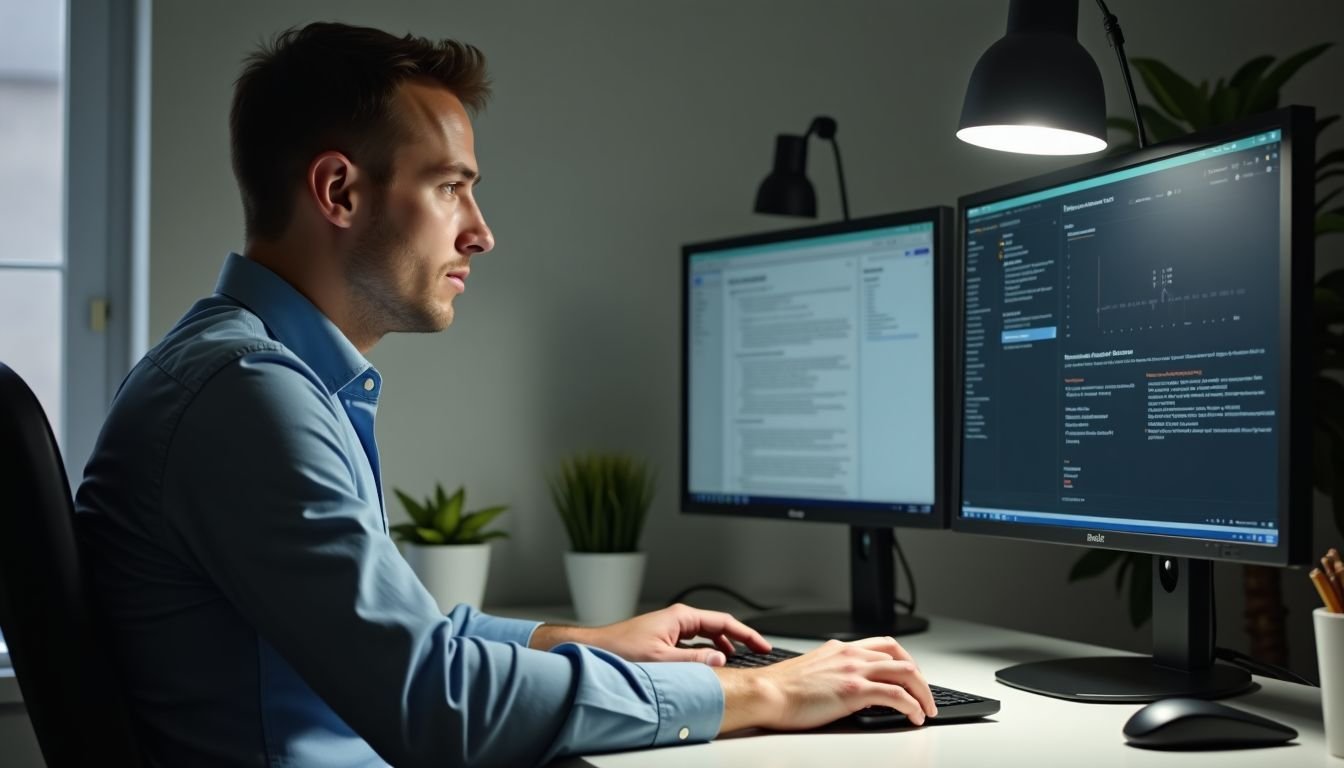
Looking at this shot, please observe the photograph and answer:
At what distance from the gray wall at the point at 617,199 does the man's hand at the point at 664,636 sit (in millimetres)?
723

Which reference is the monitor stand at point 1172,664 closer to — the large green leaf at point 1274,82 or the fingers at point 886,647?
the fingers at point 886,647

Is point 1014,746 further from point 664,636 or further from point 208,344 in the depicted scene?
point 208,344

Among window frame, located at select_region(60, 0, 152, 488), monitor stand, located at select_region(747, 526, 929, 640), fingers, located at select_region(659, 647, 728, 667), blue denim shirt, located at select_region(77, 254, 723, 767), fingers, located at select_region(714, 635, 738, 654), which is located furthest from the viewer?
window frame, located at select_region(60, 0, 152, 488)

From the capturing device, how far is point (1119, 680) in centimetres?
124

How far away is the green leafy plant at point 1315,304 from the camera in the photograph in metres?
2.20

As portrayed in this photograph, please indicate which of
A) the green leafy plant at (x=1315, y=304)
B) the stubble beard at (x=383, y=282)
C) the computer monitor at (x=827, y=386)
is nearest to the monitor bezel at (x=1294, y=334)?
the computer monitor at (x=827, y=386)

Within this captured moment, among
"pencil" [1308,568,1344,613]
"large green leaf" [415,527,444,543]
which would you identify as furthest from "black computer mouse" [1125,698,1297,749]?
"large green leaf" [415,527,444,543]

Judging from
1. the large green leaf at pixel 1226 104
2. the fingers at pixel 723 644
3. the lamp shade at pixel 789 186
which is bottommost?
the fingers at pixel 723 644

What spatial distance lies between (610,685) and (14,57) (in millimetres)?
1507

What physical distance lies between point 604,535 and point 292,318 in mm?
837

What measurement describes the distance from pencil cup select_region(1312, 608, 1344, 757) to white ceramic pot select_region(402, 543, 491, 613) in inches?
44.0

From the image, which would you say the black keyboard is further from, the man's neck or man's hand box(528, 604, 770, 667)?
the man's neck

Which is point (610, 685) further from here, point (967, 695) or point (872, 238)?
point (872, 238)

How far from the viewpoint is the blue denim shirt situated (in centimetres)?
89
